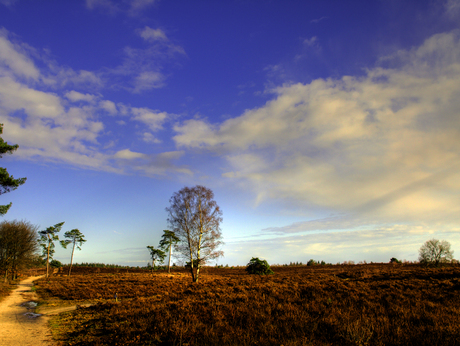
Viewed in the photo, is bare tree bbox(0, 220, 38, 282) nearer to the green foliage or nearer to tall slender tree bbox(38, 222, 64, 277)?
tall slender tree bbox(38, 222, 64, 277)

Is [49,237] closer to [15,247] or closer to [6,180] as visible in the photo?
[15,247]

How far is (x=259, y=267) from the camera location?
34.2 metres

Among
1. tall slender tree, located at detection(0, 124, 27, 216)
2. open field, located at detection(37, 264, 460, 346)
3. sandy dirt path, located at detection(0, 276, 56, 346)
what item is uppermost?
tall slender tree, located at detection(0, 124, 27, 216)

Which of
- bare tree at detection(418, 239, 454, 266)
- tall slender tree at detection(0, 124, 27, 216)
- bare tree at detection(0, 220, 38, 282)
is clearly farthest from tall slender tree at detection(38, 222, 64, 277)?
bare tree at detection(418, 239, 454, 266)

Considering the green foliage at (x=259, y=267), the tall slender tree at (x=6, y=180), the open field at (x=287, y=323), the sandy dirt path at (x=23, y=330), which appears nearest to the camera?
the open field at (x=287, y=323)

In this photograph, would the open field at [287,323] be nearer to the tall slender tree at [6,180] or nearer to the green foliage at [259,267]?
the tall slender tree at [6,180]

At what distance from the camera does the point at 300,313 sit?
9781 mm

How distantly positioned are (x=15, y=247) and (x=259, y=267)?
126 feet

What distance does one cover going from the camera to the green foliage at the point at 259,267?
33625 millimetres

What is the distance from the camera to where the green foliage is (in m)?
33.6

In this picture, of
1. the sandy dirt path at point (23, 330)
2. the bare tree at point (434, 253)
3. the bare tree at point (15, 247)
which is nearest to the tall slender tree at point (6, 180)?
the sandy dirt path at point (23, 330)

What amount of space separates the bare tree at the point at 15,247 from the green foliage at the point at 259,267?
35.9 metres

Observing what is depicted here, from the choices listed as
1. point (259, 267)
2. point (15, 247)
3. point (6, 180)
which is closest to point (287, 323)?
point (6, 180)

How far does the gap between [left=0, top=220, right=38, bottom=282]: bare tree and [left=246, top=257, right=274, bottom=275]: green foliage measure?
35.9 meters
